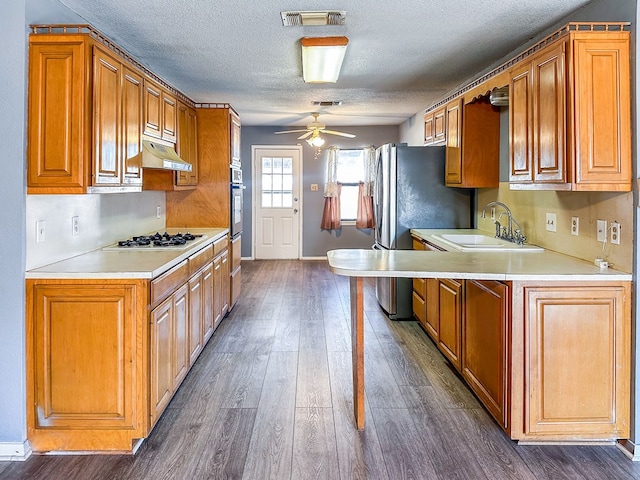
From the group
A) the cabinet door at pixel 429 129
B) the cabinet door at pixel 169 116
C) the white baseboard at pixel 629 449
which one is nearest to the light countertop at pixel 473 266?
the white baseboard at pixel 629 449

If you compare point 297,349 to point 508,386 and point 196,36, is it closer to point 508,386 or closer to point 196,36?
point 508,386

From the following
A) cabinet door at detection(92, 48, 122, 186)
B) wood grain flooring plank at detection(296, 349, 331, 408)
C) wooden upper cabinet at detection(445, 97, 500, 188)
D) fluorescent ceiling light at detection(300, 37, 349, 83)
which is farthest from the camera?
wooden upper cabinet at detection(445, 97, 500, 188)

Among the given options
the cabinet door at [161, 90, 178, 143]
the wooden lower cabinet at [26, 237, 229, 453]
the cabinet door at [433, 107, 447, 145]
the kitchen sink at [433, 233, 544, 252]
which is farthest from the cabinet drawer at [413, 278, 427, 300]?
the wooden lower cabinet at [26, 237, 229, 453]

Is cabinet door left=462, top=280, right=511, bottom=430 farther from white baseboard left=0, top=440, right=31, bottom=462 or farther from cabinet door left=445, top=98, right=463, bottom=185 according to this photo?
white baseboard left=0, top=440, right=31, bottom=462

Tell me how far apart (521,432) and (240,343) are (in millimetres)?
2389

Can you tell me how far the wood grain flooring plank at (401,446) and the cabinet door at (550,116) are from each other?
59.6 inches

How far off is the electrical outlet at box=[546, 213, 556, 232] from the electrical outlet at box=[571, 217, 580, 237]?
0.24m

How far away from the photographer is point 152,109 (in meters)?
3.35

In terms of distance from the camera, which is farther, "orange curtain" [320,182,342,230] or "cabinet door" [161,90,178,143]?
"orange curtain" [320,182,342,230]

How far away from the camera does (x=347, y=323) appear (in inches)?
181

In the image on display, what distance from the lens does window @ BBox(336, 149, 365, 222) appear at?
8375 mm

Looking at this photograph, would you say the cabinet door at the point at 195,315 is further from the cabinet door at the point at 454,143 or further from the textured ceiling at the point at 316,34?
the cabinet door at the point at 454,143

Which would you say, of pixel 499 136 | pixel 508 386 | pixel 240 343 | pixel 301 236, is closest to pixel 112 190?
pixel 240 343

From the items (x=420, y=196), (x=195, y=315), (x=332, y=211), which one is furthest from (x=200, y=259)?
(x=332, y=211)
